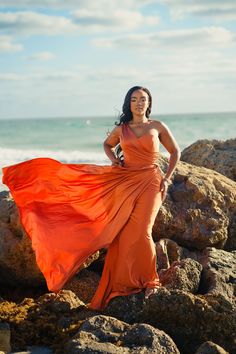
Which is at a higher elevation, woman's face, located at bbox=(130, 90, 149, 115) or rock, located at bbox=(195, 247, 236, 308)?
woman's face, located at bbox=(130, 90, 149, 115)

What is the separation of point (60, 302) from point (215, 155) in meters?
4.63

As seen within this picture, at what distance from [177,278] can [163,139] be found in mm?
1472

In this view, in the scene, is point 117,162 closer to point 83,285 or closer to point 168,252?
point 168,252

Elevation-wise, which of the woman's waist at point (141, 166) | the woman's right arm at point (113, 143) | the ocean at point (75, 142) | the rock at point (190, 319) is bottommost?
the ocean at point (75, 142)

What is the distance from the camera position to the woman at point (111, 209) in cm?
654

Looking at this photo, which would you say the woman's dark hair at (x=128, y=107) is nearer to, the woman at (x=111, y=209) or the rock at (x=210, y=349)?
the woman at (x=111, y=209)

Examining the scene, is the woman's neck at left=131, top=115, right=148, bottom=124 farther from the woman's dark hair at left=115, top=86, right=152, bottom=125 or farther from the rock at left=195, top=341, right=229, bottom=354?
the rock at left=195, top=341, right=229, bottom=354

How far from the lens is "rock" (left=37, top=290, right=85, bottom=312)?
633 cm

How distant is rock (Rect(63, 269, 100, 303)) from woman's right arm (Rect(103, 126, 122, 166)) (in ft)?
4.94

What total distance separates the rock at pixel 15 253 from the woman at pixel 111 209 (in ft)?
1.27

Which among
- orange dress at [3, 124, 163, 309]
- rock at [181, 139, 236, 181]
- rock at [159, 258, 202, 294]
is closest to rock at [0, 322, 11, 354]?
orange dress at [3, 124, 163, 309]

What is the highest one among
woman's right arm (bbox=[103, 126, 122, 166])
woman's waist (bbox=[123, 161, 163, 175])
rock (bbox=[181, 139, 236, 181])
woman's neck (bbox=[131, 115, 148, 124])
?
A: woman's neck (bbox=[131, 115, 148, 124])

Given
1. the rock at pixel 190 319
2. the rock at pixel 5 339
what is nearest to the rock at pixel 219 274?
the rock at pixel 190 319

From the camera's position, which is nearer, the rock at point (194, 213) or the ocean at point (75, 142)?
the rock at point (194, 213)
